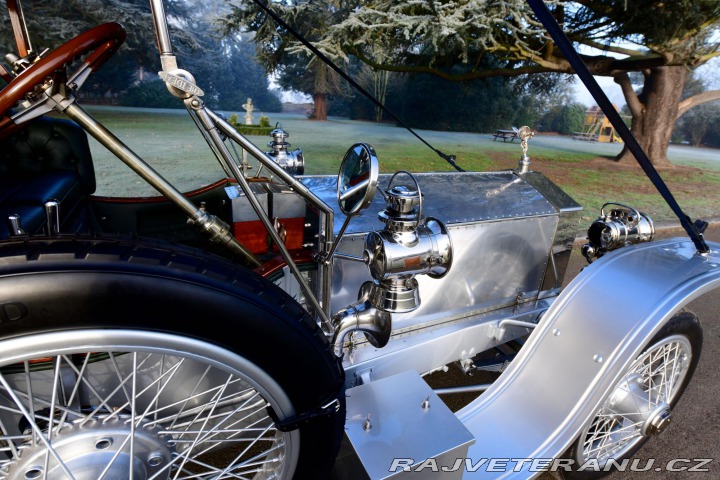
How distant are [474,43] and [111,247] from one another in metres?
7.85

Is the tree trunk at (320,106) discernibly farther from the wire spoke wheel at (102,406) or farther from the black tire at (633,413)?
the wire spoke wheel at (102,406)

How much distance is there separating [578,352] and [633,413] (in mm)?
428

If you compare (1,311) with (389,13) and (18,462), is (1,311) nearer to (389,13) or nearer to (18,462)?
(18,462)

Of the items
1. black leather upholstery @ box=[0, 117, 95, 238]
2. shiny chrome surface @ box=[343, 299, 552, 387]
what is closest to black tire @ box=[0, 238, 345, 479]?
shiny chrome surface @ box=[343, 299, 552, 387]

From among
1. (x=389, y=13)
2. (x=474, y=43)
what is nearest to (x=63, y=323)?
(x=389, y=13)

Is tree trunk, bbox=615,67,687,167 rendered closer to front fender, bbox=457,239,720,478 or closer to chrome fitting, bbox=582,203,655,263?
chrome fitting, bbox=582,203,655,263

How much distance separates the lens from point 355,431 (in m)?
1.20

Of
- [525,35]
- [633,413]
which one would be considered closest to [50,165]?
[633,413]

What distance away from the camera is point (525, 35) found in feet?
25.5

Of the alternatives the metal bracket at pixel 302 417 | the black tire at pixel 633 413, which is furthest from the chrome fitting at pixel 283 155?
the black tire at pixel 633 413

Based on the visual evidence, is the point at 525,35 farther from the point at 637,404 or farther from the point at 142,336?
the point at 142,336

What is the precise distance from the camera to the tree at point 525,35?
671 cm

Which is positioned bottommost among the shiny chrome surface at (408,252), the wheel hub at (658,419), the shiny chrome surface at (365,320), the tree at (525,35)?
the wheel hub at (658,419)

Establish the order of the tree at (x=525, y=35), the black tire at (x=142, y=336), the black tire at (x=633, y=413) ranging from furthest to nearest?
the tree at (x=525, y=35), the black tire at (x=633, y=413), the black tire at (x=142, y=336)
